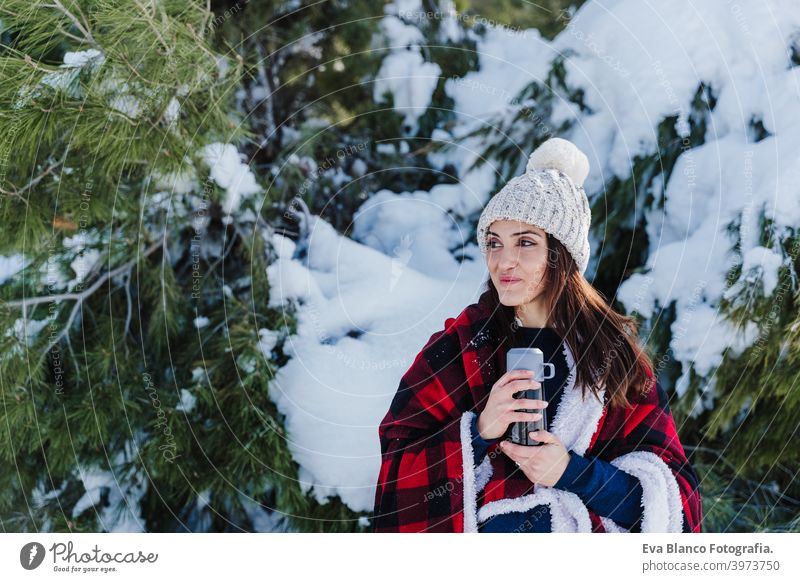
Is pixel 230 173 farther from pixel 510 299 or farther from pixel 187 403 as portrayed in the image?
pixel 510 299

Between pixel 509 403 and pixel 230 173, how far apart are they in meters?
0.59

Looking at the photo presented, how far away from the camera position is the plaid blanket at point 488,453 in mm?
939

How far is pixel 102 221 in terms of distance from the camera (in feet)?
4.00

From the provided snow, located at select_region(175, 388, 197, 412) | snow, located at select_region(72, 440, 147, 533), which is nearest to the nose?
snow, located at select_region(175, 388, 197, 412)

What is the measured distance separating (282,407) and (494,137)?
56 centimetres

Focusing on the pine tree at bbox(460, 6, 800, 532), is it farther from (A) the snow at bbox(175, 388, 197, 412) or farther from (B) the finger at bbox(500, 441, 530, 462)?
(A) the snow at bbox(175, 388, 197, 412)

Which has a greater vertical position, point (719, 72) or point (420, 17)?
point (420, 17)

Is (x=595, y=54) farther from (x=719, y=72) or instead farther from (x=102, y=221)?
(x=102, y=221)

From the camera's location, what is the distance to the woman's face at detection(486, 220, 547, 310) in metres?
0.95

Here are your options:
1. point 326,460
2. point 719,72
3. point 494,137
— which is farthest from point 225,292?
point 719,72

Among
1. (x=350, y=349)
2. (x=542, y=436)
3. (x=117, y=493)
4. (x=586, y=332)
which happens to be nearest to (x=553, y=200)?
(x=586, y=332)

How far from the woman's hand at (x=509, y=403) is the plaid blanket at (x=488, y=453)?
0.04m

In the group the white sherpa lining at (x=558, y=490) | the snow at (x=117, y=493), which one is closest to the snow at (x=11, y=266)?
the snow at (x=117, y=493)

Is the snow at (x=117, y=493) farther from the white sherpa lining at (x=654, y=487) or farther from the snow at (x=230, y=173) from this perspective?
the white sherpa lining at (x=654, y=487)
